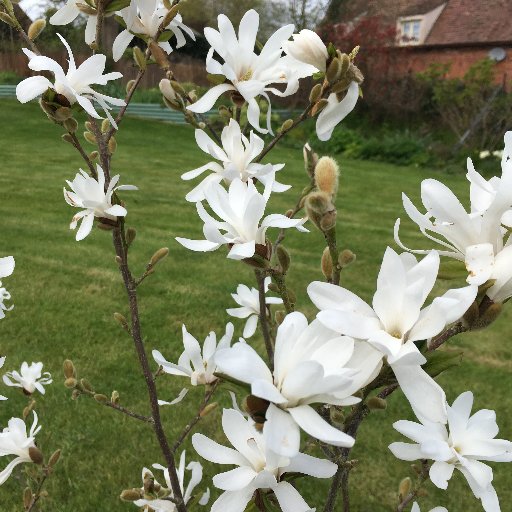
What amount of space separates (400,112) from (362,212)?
6.83m

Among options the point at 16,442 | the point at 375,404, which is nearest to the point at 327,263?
the point at 375,404

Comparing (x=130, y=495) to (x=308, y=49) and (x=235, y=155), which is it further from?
(x=308, y=49)

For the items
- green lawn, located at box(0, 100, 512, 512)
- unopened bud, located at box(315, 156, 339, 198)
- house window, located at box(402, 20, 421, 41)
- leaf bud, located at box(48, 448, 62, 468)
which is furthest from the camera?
house window, located at box(402, 20, 421, 41)

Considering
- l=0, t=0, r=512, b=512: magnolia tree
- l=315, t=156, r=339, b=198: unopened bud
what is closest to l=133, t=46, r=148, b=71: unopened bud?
l=0, t=0, r=512, b=512: magnolia tree

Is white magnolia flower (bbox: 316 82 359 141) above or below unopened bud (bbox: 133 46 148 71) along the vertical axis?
below

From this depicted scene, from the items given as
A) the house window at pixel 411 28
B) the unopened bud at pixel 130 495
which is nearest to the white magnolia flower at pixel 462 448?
the unopened bud at pixel 130 495

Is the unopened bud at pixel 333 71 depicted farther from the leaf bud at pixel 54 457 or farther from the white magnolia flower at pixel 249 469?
the leaf bud at pixel 54 457

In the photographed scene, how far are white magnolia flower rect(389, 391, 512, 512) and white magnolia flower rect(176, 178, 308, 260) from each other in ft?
0.78

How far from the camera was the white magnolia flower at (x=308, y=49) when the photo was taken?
750 millimetres

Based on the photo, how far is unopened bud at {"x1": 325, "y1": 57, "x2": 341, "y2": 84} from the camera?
75 centimetres

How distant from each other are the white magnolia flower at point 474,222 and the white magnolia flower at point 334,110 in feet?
0.78

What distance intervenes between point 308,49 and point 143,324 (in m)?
2.48

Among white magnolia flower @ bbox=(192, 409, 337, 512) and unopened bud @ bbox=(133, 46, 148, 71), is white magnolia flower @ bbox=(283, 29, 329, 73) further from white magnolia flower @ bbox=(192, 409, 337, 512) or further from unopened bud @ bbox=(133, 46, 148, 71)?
white magnolia flower @ bbox=(192, 409, 337, 512)

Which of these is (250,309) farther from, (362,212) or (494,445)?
(362,212)
